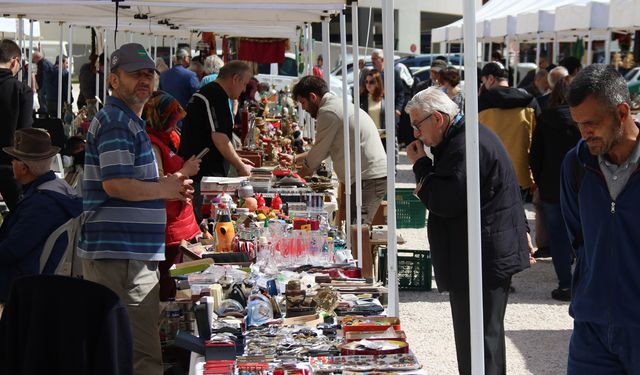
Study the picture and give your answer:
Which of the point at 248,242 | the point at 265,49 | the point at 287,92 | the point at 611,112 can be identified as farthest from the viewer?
the point at 265,49

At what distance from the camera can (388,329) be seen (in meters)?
3.57

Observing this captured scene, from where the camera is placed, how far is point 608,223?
10.2ft

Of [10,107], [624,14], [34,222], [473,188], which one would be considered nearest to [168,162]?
[34,222]

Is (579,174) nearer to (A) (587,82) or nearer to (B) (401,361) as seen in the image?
(A) (587,82)

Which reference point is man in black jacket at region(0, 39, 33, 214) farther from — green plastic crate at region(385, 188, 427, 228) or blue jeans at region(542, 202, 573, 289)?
blue jeans at region(542, 202, 573, 289)

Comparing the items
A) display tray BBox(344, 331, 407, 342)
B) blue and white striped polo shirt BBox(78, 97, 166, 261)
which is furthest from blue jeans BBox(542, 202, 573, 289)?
display tray BBox(344, 331, 407, 342)

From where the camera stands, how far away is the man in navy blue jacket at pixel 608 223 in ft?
10.0

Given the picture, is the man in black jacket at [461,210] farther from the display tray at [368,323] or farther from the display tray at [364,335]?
the display tray at [364,335]

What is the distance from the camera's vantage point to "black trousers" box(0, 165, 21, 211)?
25.2 feet

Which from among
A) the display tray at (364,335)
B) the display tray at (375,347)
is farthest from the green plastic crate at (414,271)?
the display tray at (375,347)

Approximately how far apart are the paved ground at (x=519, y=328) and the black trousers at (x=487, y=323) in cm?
128

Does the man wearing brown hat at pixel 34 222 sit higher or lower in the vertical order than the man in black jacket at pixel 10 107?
lower

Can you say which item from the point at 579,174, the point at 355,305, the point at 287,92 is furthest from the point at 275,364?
the point at 287,92

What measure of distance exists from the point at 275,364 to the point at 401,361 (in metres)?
0.42
